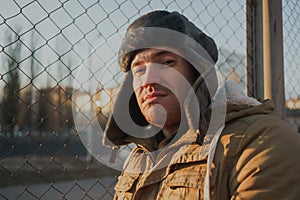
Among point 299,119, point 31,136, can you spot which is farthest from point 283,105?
point 31,136

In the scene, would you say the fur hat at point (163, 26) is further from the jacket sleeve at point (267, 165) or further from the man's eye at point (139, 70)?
the jacket sleeve at point (267, 165)

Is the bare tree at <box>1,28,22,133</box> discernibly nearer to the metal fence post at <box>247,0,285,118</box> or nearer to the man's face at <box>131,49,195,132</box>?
the man's face at <box>131,49,195,132</box>

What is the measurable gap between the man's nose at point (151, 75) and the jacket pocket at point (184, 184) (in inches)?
12.5

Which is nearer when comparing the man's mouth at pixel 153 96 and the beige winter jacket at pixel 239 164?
the beige winter jacket at pixel 239 164

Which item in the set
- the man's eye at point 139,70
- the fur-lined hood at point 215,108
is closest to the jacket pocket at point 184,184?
the fur-lined hood at point 215,108

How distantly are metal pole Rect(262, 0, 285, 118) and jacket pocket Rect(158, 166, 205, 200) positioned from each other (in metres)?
0.90

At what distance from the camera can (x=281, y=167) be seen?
0.95 meters

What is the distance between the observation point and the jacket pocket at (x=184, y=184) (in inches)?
41.6

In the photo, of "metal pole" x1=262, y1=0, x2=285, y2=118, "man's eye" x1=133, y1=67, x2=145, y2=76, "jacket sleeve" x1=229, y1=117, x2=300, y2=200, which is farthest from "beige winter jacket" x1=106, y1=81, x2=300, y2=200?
"metal pole" x1=262, y1=0, x2=285, y2=118

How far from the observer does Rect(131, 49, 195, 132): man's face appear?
128 centimetres

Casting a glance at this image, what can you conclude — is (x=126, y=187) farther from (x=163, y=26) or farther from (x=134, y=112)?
(x=163, y=26)

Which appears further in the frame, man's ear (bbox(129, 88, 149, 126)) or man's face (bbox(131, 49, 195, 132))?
man's ear (bbox(129, 88, 149, 126))

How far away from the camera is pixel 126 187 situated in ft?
4.43

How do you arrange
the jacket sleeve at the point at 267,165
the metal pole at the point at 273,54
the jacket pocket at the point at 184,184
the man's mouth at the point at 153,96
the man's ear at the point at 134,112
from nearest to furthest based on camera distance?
the jacket sleeve at the point at 267,165 → the jacket pocket at the point at 184,184 → the man's mouth at the point at 153,96 → the man's ear at the point at 134,112 → the metal pole at the point at 273,54
